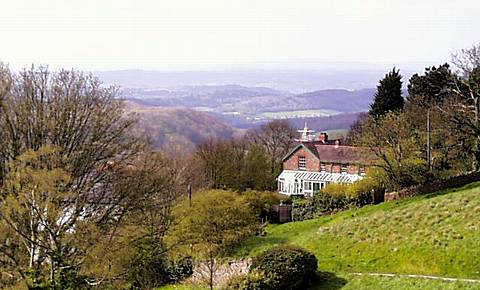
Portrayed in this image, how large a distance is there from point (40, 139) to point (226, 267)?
797 cm

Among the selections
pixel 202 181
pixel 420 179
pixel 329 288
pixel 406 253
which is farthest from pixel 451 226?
pixel 202 181

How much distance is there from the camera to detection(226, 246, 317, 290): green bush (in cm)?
2056

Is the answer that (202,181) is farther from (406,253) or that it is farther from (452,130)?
(406,253)

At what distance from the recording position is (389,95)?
45.4 metres

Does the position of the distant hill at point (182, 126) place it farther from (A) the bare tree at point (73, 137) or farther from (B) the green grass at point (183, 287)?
(A) the bare tree at point (73, 137)

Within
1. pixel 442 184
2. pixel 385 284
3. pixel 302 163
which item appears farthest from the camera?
pixel 302 163

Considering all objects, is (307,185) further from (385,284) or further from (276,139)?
(385,284)

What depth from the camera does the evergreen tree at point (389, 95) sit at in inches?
1779

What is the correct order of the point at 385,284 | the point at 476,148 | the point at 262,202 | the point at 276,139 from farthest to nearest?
the point at 276,139, the point at 262,202, the point at 476,148, the point at 385,284

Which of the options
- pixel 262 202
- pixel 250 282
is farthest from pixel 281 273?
pixel 262 202

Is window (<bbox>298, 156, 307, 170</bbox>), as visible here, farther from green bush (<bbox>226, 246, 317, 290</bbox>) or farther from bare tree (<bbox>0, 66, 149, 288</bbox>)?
green bush (<bbox>226, 246, 317, 290</bbox>)

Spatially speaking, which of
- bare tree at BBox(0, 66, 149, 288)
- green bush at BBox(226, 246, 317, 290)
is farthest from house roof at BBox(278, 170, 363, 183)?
green bush at BBox(226, 246, 317, 290)

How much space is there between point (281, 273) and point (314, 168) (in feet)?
106

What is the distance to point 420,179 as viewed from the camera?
32.2 metres
